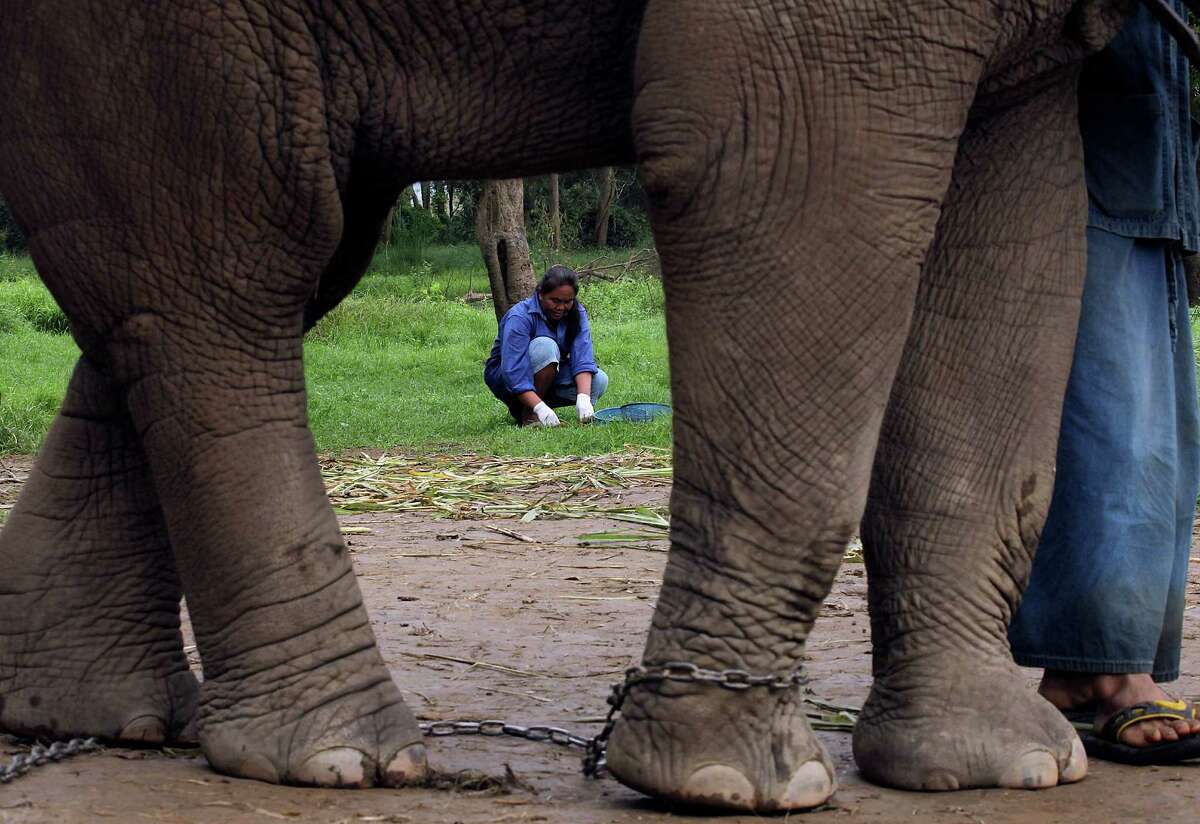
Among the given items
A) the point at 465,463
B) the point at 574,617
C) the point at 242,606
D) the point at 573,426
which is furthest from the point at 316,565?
the point at 573,426

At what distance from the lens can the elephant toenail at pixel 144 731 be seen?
3.19 meters

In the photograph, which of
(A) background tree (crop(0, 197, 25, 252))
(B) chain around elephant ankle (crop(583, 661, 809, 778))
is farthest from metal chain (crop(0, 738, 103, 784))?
(A) background tree (crop(0, 197, 25, 252))

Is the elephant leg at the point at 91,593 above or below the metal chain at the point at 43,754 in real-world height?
above

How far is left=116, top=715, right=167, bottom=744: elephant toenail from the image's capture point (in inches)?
126

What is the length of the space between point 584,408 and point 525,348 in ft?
1.70

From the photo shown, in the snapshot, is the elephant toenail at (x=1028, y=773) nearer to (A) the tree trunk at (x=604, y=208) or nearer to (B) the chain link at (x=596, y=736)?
(B) the chain link at (x=596, y=736)

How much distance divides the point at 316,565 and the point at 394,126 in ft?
2.56

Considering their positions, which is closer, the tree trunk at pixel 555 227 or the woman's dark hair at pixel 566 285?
the woman's dark hair at pixel 566 285

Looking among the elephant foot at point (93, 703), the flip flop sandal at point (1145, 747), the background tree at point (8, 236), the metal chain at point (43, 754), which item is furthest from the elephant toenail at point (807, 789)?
the background tree at point (8, 236)

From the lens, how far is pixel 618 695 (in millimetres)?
2797

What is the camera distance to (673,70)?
102 inches

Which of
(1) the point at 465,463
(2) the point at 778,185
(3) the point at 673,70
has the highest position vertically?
(3) the point at 673,70

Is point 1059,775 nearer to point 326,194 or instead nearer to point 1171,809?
point 1171,809

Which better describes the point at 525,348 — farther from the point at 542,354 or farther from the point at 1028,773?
the point at 1028,773
